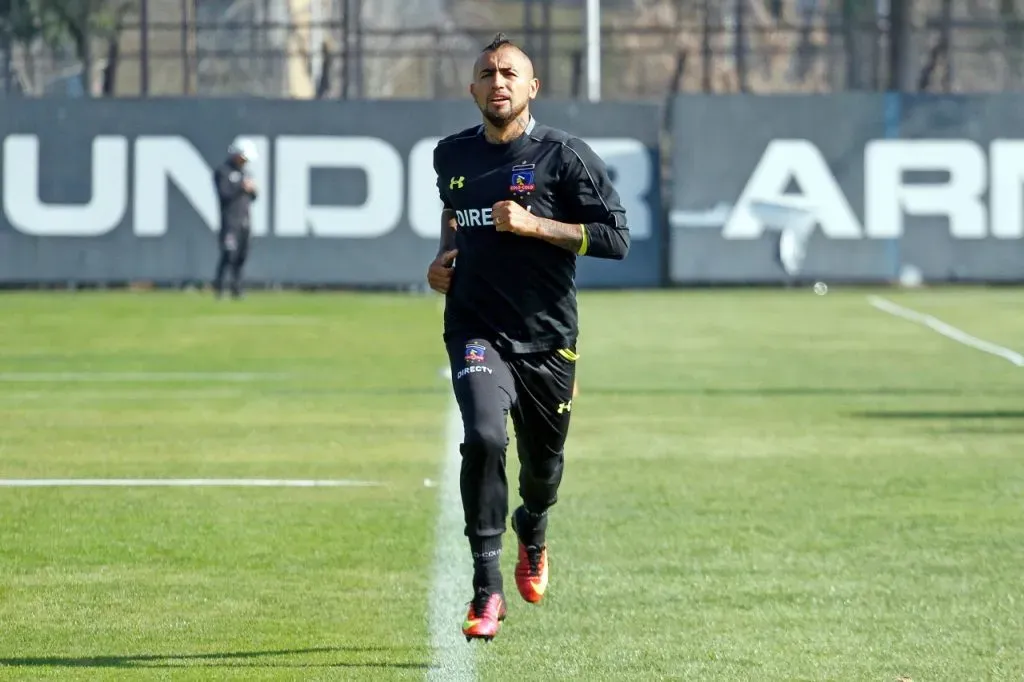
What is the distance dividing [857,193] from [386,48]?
374 inches

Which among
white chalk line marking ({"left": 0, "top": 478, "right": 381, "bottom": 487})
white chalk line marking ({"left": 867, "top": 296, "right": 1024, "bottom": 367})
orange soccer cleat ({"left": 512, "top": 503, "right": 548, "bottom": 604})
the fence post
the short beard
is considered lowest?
A: white chalk line marking ({"left": 867, "top": 296, "right": 1024, "bottom": 367})

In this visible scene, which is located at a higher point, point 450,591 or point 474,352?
point 474,352

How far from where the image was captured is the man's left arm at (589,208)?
24.5ft

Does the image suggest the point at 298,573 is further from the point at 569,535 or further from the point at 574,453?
the point at 574,453

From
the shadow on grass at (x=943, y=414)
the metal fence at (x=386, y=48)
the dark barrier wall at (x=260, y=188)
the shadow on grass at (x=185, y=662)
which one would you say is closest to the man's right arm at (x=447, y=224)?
the shadow on grass at (x=185, y=662)

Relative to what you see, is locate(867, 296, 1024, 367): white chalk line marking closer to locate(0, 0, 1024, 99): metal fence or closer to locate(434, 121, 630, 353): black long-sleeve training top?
locate(0, 0, 1024, 99): metal fence

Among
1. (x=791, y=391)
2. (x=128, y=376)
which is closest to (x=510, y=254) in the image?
(x=791, y=391)

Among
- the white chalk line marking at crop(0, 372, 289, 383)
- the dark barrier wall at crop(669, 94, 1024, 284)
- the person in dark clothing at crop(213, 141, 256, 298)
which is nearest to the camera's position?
the white chalk line marking at crop(0, 372, 289, 383)

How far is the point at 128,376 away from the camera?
18.3 meters

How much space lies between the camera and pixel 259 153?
3195 centimetres

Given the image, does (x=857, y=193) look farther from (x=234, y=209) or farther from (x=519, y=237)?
(x=519, y=237)

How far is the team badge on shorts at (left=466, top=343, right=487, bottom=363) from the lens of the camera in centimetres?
745

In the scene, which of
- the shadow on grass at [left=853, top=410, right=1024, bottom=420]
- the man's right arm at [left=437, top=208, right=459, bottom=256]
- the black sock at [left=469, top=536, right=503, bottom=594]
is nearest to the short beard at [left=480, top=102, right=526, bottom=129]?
the man's right arm at [left=437, top=208, right=459, bottom=256]

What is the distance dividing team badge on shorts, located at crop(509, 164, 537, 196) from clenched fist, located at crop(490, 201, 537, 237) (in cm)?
20
